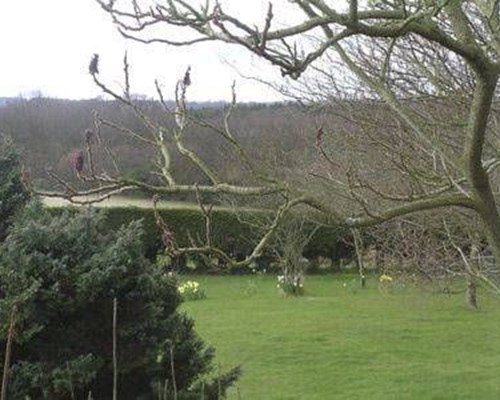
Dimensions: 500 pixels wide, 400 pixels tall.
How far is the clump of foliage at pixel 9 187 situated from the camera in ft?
20.1

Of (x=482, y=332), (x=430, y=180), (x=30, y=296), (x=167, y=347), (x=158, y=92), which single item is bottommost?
(x=482, y=332)

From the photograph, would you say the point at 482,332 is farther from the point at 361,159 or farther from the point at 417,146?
the point at 417,146

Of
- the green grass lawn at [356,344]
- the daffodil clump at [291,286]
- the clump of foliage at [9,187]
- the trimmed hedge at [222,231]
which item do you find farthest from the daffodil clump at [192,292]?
the clump of foliage at [9,187]

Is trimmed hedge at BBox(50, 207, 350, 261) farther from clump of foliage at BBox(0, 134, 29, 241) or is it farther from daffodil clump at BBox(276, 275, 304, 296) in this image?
clump of foliage at BBox(0, 134, 29, 241)

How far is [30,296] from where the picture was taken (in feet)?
15.9

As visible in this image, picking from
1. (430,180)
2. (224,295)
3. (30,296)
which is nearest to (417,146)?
(430,180)

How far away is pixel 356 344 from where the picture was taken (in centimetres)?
1150

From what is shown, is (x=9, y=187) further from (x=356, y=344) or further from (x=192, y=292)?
(x=192, y=292)

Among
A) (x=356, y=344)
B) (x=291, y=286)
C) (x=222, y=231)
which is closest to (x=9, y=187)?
(x=356, y=344)

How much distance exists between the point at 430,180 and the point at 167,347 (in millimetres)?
1870

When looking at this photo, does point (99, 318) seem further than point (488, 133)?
No

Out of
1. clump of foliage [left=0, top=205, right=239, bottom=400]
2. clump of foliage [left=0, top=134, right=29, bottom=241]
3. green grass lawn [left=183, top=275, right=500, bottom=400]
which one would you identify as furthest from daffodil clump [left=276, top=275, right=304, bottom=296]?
clump of foliage [left=0, top=205, right=239, bottom=400]

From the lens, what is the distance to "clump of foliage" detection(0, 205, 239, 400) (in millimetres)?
4883

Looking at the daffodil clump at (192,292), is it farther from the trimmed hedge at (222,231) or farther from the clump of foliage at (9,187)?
the clump of foliage at (9,187)
